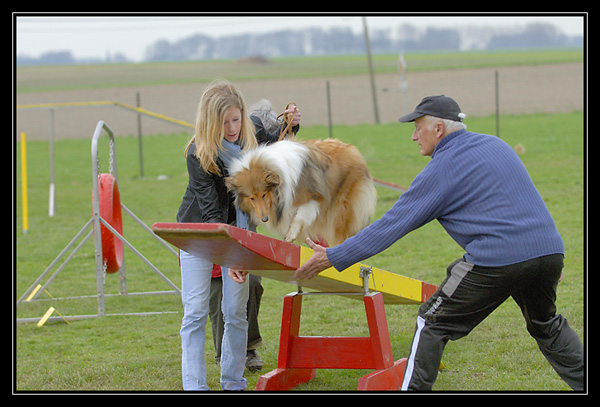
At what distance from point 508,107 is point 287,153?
22.9 m

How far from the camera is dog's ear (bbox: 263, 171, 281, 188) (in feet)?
15.8

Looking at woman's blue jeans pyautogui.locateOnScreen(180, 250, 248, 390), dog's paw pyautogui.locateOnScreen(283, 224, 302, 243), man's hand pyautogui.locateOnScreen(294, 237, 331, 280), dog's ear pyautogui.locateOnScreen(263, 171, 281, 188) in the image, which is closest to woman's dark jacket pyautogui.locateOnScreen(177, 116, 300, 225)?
woman's blue jeans pyautogui.locateOnScreen(180, 250, 248, 390)

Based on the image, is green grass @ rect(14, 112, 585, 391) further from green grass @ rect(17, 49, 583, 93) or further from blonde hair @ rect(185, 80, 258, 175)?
green grass @ rect(17, 49, 583, 93)

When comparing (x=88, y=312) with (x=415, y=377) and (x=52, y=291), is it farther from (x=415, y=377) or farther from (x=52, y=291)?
(x=415, y=377)

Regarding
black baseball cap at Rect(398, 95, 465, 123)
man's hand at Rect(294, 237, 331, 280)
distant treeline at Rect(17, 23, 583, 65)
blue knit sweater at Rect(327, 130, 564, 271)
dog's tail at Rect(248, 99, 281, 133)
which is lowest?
man's hand at Rect(294, 237, 331, 280)

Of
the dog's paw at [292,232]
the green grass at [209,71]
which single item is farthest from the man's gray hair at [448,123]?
the green grass at [209,71]

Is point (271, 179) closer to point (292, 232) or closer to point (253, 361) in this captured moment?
point (292, 232)

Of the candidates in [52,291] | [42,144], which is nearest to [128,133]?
[42,144]

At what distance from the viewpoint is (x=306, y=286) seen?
15.1 feet

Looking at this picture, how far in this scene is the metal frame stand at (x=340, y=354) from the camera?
4340mm

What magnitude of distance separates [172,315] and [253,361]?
2.17 m

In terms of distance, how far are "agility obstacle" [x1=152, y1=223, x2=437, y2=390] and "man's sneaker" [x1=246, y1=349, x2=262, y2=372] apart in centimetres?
46

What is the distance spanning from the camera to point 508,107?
2619 cm

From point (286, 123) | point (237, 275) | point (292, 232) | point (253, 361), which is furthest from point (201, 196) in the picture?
point (253, 361)
